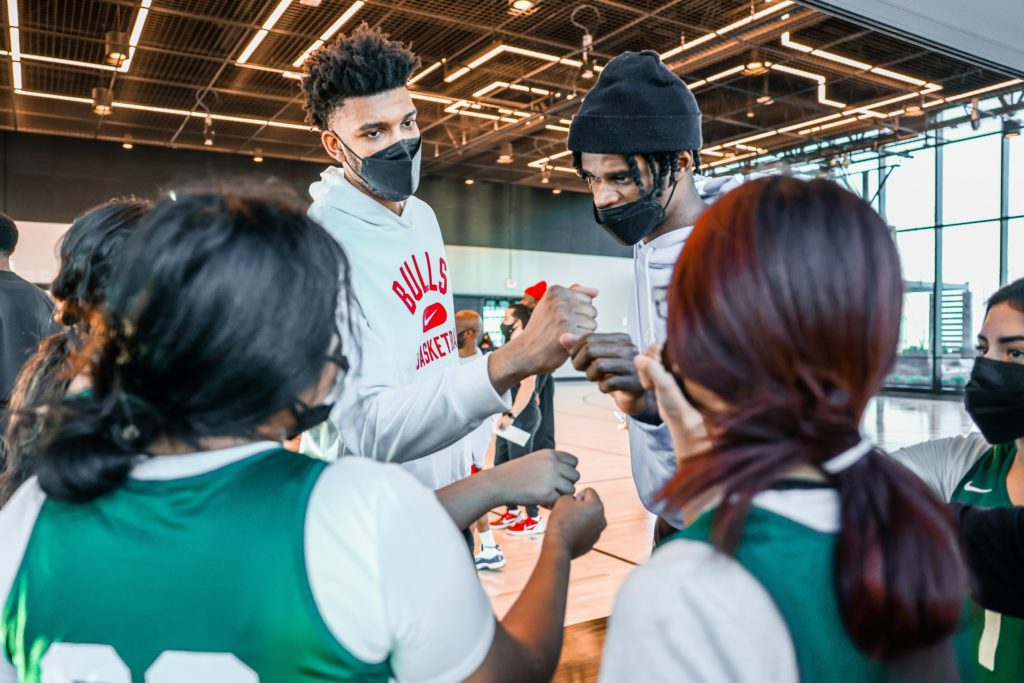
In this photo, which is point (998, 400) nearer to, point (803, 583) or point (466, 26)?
point (803, 583)

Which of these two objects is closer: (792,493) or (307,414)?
(792,493)

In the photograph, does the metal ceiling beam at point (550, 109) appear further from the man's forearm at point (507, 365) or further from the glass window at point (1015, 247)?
the glass window at point (1015, 247)

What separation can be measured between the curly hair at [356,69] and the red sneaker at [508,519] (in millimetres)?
4480

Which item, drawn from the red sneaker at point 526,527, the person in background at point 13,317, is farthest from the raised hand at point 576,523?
the red sneaker at point 526,527

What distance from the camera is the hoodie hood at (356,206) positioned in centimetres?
164

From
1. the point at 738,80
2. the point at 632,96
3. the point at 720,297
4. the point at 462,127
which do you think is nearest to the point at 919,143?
the point at 738,80

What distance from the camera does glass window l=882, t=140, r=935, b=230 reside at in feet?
48.7

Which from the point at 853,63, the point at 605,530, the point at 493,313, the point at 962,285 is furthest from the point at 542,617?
the point at 493,313

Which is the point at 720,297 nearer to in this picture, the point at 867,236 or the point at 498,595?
the point at 867,236

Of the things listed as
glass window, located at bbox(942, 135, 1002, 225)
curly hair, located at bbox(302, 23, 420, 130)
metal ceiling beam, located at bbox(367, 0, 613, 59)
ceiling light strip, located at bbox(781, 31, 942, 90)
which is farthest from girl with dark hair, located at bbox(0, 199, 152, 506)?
glass window, located at bbox(942, 135, 1002, 225)

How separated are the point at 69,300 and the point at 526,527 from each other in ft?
15.5

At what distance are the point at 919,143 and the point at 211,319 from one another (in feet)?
54.5

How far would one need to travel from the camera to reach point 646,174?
1705mm

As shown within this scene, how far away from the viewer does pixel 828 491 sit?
717 mm
